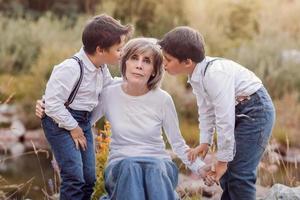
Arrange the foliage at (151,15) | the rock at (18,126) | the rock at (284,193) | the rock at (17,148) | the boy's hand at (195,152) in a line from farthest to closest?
the foliage at (151,15) < the rock at (18,126) < the rock at (17,148) < the rock at (284,193) < the boy's hand at (195,152)

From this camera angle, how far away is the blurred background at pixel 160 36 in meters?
8.13

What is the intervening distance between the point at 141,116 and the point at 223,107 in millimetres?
427

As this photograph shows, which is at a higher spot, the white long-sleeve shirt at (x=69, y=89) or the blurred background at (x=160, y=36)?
the white long-sleeve shirt at (x=69, y=89)

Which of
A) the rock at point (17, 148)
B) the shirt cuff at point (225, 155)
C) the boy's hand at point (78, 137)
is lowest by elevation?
the rock at point (17, 148)

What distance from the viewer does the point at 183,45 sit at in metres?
3.54

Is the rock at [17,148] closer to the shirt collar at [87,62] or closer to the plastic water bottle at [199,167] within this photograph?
the shirt collar at [87,62]

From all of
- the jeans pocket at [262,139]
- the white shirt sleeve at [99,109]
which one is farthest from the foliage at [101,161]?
the jeans pocket at [262,139]

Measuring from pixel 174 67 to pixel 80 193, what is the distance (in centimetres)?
83

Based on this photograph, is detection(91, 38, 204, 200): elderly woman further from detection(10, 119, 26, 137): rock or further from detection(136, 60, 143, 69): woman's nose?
detection(10, 119, 26, 137): rock

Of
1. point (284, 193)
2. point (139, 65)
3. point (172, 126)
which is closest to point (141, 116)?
point (172, 126)

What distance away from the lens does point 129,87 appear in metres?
3.56

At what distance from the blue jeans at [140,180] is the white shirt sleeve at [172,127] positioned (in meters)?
0.22

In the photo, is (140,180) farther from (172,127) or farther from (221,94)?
(221,94)

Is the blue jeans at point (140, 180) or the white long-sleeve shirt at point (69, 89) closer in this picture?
the blue jeans at point (140, 180)
